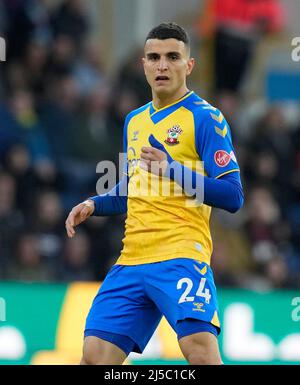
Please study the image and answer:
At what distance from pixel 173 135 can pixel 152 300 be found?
0.92 meters

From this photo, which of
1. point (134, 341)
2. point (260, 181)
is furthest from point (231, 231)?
point (134, 341)

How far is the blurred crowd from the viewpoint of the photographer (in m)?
11.9

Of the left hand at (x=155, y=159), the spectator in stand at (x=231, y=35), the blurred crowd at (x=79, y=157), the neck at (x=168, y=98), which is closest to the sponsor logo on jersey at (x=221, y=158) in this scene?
the left hand at (x=155, y=159)

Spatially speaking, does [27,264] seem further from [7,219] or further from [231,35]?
[231,35]

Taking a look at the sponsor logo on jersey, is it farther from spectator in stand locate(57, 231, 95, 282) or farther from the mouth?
spectator in stand locate(57, 231, 95, 282)

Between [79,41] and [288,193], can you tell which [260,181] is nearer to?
[288,193]

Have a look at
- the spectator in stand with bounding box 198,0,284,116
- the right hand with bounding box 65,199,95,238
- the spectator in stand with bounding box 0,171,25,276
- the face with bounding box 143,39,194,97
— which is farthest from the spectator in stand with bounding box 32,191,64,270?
the face with bounding box 143,39,194,97

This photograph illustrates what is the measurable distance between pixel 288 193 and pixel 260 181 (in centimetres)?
41

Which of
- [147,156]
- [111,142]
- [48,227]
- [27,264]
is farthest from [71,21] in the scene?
[147,156]

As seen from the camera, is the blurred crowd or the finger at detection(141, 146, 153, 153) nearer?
the finger at detection(141, 146, 153, 153)

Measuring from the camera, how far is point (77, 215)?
6.57 meters

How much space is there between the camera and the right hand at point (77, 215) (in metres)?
6.47

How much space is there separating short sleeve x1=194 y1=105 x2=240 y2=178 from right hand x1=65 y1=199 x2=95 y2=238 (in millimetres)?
756

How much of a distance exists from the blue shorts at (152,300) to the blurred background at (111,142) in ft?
13.2
